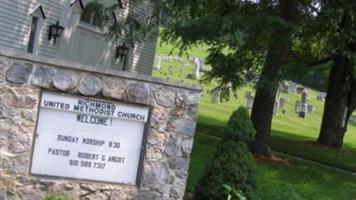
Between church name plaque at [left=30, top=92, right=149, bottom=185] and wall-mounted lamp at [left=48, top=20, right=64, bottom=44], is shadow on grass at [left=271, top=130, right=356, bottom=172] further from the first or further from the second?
church name plaque at [left=30, top=92, right=149, bottom=185]

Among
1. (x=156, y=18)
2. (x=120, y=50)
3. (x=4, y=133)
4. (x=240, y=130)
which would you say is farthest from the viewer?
(x=120, y=50)

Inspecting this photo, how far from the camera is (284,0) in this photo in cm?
1828

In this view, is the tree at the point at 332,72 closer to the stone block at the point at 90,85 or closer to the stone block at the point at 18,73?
the stone block at the point at 90,85

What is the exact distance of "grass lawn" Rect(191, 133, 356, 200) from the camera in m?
12.2

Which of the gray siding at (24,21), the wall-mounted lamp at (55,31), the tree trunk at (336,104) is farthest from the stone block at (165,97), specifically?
the tree trunk at (336,104)

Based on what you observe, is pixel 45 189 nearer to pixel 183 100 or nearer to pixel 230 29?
pixel 183 100

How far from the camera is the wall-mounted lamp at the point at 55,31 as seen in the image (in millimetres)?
19944

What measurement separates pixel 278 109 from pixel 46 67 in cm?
3111

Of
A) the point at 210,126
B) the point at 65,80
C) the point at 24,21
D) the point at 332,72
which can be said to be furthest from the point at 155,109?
the point at 332,72

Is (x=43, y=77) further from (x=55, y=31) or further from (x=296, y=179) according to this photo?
(x=55, y=31)

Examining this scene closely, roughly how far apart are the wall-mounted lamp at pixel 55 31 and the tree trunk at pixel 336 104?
1120cm

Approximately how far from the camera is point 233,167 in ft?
26.7

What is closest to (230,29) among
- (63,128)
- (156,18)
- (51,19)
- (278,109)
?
(156,18)

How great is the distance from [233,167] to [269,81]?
28.3ft
